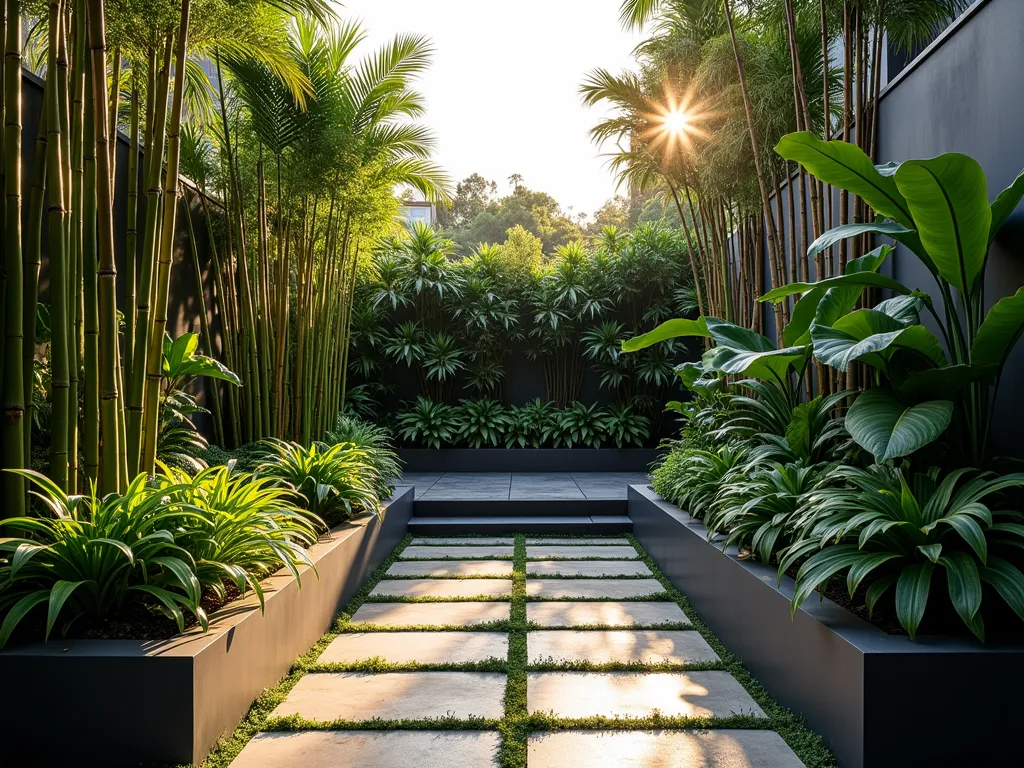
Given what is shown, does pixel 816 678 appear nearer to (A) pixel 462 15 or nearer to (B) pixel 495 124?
(A) pixel 462 15

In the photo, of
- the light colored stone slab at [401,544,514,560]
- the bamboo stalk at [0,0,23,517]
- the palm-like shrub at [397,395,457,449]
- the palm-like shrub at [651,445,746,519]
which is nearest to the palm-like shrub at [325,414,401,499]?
the light colored stone slab at [401,544,514,560]

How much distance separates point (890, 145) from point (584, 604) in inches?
105

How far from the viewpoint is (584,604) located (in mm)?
3232

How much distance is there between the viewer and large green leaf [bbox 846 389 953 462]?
195 centimetres

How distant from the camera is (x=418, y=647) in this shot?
267cm

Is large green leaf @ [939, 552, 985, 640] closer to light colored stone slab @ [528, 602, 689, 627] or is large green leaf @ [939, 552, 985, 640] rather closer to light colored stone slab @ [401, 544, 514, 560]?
light colored stone slab @ [528, 602, 689, 627]

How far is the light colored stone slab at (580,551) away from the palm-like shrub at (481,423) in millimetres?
3050

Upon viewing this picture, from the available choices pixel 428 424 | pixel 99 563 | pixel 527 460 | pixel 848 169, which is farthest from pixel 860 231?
pixel 428 424

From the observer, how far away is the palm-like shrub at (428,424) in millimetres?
7594

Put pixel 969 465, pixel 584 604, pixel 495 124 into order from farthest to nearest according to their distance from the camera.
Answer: pixel 495 124 < pixel 584 604 < pixel 969 465

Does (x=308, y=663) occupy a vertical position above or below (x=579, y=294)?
below

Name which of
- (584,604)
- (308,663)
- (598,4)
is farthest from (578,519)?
(598,4)

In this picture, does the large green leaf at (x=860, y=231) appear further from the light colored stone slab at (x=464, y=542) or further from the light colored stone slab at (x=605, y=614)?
the light colored stone slab at (x=464, y=542)

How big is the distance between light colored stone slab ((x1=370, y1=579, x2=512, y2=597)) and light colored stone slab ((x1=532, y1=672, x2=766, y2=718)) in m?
1.06
